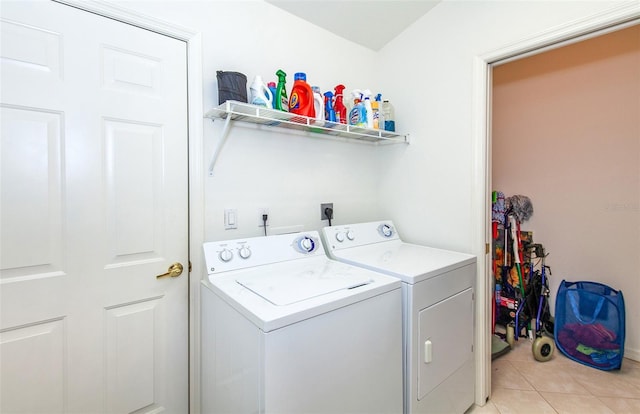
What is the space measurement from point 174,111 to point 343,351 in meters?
1.36

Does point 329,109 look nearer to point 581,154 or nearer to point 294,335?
point 294,335

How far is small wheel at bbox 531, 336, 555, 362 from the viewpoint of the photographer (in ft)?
7.58

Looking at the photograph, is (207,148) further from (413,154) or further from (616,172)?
(616,172)

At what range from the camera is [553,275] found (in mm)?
2750

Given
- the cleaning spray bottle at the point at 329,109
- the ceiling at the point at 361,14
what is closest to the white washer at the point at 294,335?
the cleaning spray bottle at the point at 329,109

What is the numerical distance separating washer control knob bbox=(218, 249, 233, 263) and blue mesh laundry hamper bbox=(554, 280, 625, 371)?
2.71 metres

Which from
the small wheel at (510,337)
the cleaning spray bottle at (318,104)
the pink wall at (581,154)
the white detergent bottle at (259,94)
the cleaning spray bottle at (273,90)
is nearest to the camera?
the white detergent bottle at (259,94)

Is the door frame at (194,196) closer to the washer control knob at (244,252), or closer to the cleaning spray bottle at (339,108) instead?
the washer control knob at (244,252)

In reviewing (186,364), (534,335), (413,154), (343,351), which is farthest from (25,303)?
(534,335)

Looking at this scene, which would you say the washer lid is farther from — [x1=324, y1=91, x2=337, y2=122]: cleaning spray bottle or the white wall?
[x1=324, y1=91, x2=337, y2=122]: cleaning spray bottle

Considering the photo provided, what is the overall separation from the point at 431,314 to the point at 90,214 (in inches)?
64.6

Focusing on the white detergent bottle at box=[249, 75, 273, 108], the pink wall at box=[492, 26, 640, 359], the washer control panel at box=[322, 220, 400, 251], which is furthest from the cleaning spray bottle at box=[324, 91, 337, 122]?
the pink wall at box=[492, 26, 640, 359]

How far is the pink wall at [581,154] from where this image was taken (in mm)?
2307

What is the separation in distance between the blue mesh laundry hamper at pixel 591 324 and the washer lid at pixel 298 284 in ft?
7.06
